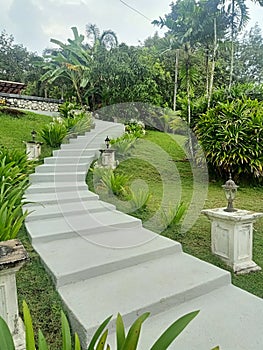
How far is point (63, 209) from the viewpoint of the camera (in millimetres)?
3740

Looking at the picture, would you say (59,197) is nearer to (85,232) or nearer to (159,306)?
(85,232)

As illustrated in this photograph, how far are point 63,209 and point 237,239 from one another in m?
2.18

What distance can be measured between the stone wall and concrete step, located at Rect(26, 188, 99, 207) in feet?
34.2

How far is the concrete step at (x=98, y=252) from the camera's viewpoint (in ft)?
7.57

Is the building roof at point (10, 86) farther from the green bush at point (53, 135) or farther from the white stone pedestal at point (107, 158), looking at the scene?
the white stone pedestal at point (107, 158)

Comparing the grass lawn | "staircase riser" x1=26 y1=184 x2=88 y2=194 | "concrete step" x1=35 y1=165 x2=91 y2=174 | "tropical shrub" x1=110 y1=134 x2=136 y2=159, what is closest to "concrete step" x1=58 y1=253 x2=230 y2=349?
the grass lawn

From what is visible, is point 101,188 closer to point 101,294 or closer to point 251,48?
point 101,294

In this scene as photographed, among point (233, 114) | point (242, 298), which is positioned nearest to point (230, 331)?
point (242, 298)

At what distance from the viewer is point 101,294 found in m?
2.09

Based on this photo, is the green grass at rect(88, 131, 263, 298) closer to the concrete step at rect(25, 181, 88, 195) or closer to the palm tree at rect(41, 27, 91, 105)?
the concrete step at rect(25, 181, 88, 195)

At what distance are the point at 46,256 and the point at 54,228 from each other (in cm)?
60

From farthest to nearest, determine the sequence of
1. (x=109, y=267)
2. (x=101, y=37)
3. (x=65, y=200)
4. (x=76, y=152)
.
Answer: (x=101, y=37) < (x=76, y=152) < (x=65, y=200) < (x=109, y=267)

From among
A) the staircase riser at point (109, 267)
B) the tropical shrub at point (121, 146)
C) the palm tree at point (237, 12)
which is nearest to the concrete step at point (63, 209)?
the staircase riser at point (109, 267)

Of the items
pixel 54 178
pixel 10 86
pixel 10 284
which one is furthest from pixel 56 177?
pixel 10 86
